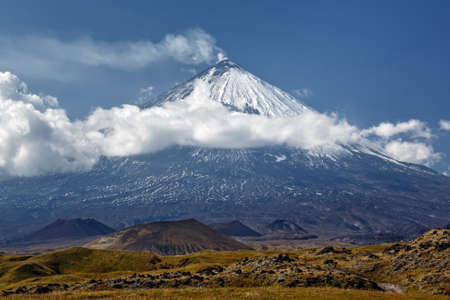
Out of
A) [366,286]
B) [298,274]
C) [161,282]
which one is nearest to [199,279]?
[161,282]

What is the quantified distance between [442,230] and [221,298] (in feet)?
164

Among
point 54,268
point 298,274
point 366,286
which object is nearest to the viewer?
point 366,286

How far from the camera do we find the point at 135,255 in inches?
6722

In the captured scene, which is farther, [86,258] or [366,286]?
[86,258]

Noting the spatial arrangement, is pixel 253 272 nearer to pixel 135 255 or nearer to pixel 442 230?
pixel 442 230

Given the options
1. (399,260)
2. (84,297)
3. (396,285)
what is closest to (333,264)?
(399,260)

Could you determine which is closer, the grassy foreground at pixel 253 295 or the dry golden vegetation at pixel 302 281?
the grassy foreground at pixel 253 295

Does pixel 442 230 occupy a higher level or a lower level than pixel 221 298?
higher

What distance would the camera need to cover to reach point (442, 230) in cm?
7738

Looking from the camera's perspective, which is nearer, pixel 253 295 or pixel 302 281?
pixel 253 295

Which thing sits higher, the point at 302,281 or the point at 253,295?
the point at 302,281

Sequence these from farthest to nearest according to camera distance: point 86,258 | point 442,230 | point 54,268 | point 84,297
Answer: point 86,258
point 54,268
point 442,230
point 84,297

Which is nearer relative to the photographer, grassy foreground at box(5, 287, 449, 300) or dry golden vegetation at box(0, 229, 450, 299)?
grassy foreground at box(5, 287, 449, 300)

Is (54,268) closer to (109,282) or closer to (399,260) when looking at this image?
(109,282)
